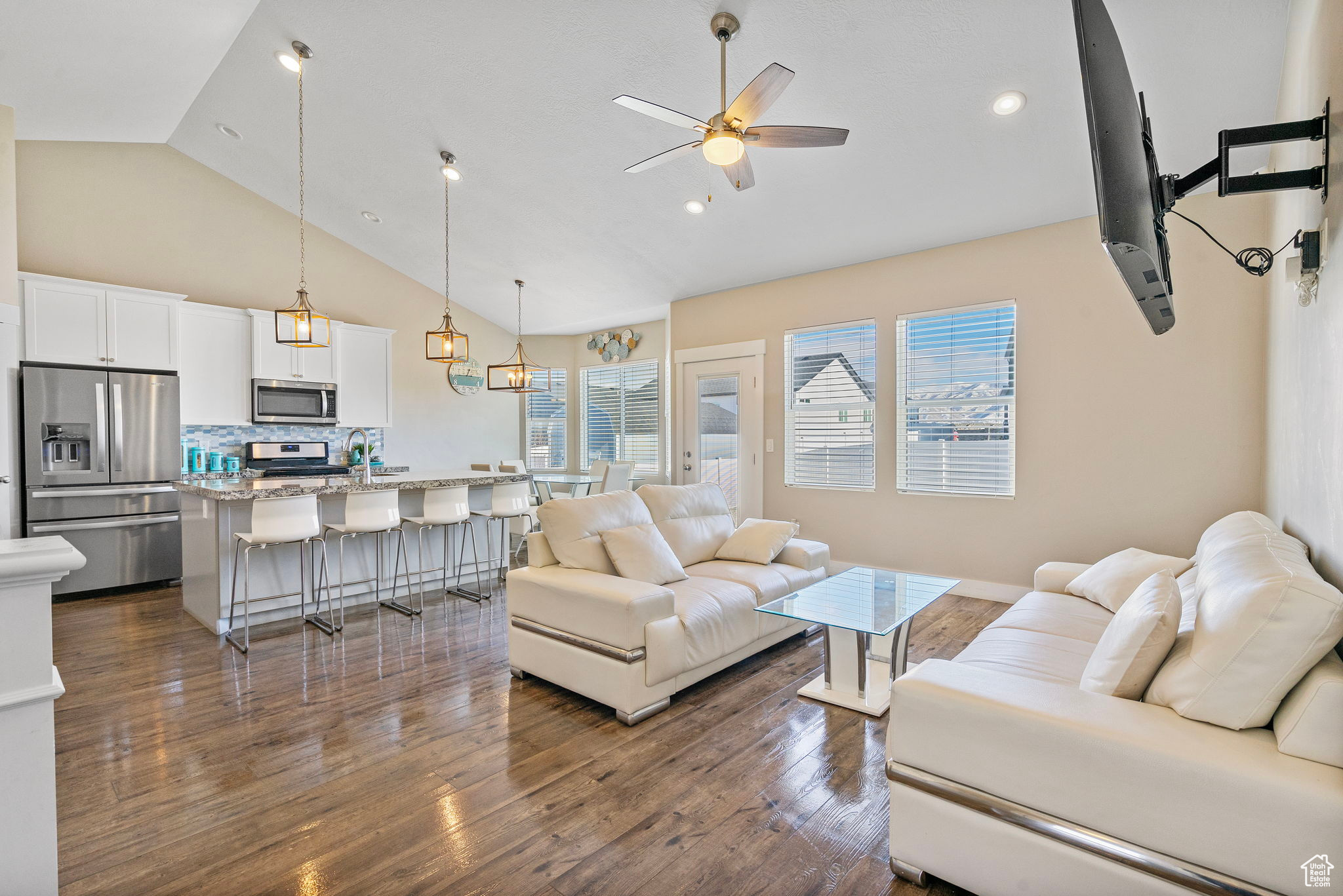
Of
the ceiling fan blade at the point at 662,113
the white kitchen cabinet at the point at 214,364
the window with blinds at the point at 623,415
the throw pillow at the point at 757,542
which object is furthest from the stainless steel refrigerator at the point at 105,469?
the ceiling fan blade at the point at 662,113

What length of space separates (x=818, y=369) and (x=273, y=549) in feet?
14.3

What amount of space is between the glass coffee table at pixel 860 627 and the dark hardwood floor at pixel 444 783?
12cm

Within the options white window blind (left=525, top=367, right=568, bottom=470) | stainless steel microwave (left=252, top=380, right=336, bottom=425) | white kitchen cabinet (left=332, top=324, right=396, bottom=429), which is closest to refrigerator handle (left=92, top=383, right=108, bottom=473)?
stainless steel microwave (left=252, top=380, right=336, bottom=425)

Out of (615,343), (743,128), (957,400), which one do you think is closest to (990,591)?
(957,400)

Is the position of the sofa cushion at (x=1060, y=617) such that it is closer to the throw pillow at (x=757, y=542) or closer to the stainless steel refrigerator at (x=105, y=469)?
the throw pillow at (x=757, y=542)

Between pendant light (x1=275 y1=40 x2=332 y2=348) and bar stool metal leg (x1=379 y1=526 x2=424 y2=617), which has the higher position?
pendant light (x1=275 y1=40 x2=332 y2=348)

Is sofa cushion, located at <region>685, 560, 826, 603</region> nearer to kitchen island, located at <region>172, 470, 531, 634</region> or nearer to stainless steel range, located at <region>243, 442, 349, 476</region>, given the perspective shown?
kitchen island, located at <region>172, 470, 531, 634</region>

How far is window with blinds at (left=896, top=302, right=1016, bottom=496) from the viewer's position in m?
4.50

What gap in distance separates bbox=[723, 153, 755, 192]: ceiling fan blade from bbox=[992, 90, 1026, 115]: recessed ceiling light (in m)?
1.42

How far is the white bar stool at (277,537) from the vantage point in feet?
11.7

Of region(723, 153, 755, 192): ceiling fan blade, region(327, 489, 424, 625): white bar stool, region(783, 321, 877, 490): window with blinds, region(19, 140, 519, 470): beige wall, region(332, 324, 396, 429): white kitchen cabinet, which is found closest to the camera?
region(723, 153, 755, 192): ceiling fan blade

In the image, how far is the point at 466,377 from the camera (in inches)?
307

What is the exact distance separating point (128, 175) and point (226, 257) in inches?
35.1

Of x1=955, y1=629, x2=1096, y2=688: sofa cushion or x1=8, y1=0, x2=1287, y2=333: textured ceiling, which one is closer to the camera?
x1=955, y1=629, x2=1096, y2=688: sofa cushion
